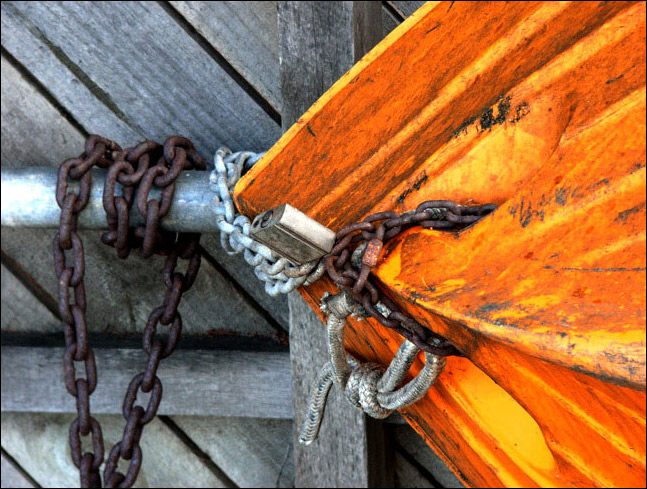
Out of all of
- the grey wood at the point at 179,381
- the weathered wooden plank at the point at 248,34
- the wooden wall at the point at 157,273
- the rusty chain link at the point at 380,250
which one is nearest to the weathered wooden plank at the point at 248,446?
the wooden wall at the point at 157,273

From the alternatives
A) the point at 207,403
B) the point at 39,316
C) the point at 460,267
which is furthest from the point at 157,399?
the point at 460,267

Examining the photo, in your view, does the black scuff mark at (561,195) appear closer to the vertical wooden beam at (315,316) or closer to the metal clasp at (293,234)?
the metal clasp at (293,234)

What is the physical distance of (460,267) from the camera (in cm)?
75

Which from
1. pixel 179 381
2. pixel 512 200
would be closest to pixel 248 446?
pixel 179 381

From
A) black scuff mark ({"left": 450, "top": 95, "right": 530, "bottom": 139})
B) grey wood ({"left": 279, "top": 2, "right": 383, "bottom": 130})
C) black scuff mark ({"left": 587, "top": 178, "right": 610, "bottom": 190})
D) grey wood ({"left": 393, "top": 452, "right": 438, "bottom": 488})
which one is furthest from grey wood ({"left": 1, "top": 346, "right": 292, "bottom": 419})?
black scuff mark ({"left": 587, "top": 178, "right": 610, "bottom": 190})

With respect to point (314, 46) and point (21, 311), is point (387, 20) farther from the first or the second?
point (21, 311)

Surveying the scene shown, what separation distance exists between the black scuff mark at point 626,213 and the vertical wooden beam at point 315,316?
65cm

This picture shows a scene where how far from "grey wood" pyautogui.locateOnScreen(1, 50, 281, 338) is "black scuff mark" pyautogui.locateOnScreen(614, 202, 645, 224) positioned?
1014mm

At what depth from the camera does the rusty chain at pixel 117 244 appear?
1.18 m

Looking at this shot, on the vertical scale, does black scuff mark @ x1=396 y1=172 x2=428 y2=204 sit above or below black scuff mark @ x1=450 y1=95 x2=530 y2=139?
below

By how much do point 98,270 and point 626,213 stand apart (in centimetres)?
129

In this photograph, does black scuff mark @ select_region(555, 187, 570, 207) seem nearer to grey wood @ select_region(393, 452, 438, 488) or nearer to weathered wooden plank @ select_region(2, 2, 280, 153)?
weathered wooden plank @ select_region(2, 2, 280, 153)

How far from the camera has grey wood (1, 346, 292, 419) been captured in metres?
1.53

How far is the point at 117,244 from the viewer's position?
1220 mm
